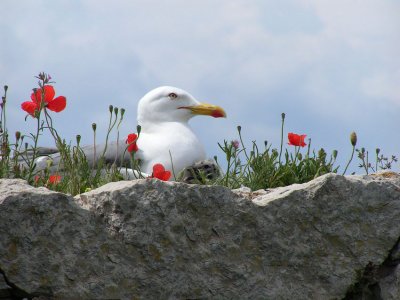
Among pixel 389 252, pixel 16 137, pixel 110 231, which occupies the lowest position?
pixel 389 252

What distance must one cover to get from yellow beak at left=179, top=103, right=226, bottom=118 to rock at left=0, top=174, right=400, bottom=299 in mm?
2940

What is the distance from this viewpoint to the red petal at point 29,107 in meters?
5.51

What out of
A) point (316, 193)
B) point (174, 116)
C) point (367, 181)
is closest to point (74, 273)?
point (316, 193)

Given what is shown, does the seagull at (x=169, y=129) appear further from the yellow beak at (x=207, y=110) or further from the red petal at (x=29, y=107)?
the red petal at (x=29, y=107)

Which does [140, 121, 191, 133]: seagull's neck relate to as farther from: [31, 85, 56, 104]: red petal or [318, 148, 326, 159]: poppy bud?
[31, 85, 56, 104]: red petal

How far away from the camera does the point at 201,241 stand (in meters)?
4.04

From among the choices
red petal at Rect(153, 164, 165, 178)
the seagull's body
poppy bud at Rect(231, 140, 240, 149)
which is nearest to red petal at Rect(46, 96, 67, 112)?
red petal at Rect(153, 164, 165, 178)

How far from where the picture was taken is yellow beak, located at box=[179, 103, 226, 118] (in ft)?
24.1

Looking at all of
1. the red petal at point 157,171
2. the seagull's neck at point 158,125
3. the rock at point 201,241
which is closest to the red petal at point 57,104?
the red petal at point 157,171

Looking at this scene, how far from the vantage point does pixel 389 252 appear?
4.51m

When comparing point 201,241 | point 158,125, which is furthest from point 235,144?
point 201,241

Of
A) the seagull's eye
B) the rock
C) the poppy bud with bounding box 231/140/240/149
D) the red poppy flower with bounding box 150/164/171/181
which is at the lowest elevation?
the rock

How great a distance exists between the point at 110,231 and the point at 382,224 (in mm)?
1480

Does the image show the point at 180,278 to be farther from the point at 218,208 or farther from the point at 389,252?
the point at 389,252
